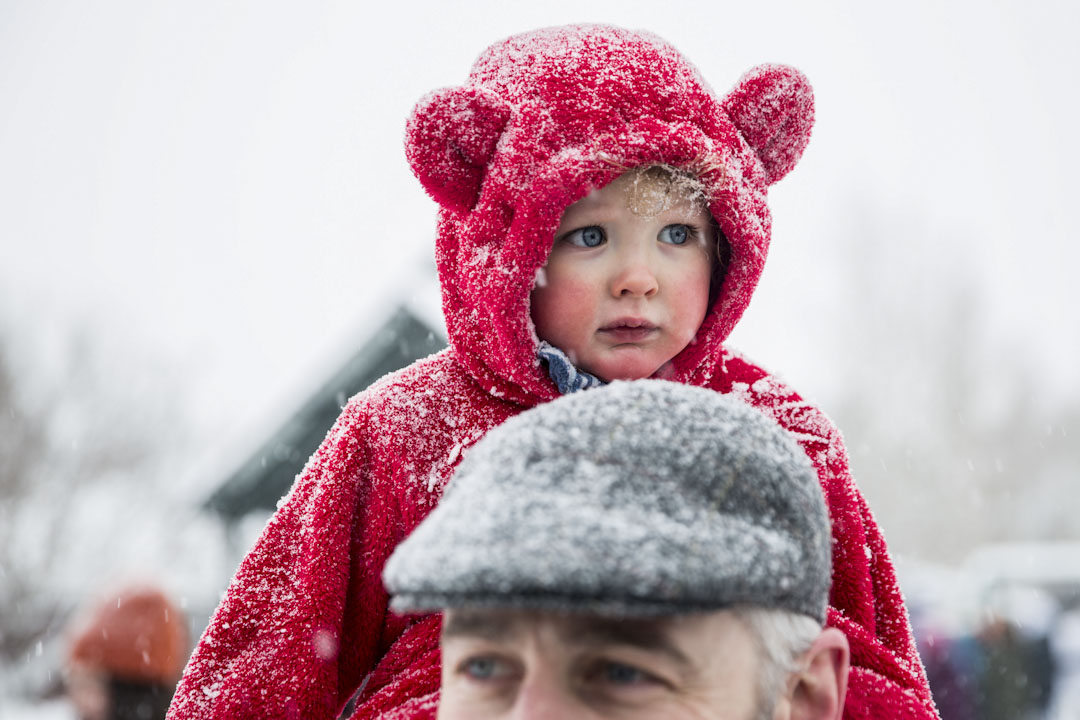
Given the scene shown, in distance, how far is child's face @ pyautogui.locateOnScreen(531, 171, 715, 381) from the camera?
2061 mm

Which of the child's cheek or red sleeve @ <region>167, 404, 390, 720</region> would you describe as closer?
red sleeve @ <region>167, 404, 390, 720</region>

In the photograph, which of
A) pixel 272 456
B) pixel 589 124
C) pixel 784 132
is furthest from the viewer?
pixel 272 456

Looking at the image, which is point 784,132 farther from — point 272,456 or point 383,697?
point 272,456

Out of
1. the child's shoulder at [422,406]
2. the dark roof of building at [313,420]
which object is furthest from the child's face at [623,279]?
the dark roof of building at [313,420]

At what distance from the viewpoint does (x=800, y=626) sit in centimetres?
156

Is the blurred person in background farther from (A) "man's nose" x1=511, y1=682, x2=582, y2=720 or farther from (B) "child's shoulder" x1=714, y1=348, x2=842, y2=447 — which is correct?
(A) "man's nose" x1=511, y1=682, x2=582, y2=720

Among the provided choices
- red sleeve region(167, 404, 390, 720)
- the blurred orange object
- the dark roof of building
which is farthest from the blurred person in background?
red sleeve region(167, 404, 390, 720)

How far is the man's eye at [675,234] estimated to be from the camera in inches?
83.6

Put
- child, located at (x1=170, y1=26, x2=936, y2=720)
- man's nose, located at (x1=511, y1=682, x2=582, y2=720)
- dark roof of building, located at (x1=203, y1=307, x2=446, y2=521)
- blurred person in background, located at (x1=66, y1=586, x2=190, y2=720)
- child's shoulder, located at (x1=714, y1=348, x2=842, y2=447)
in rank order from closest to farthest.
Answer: man's nose, located at (x1=511, y1=682, x2=582, y2=720) → child, located at (x1=170, y1=26, x2=936, y2=720) → child's shoulder, located at (x1=714, y1=348, x2=842, y2=447) → blurred person in background, located at (x1=66, y1=586, x2=190, y2=720) → dark roof of building, located at (x1=203, y1=307, x2=446, y2=521)

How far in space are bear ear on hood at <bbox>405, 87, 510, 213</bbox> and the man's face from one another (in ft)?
2.96

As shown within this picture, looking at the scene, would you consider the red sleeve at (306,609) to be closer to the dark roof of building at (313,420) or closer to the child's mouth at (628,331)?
the child's mouth at (628,331)

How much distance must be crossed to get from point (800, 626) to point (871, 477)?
3898 centimetres

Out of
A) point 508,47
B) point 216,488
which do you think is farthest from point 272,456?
point 508,47

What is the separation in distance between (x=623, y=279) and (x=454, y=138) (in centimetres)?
41
